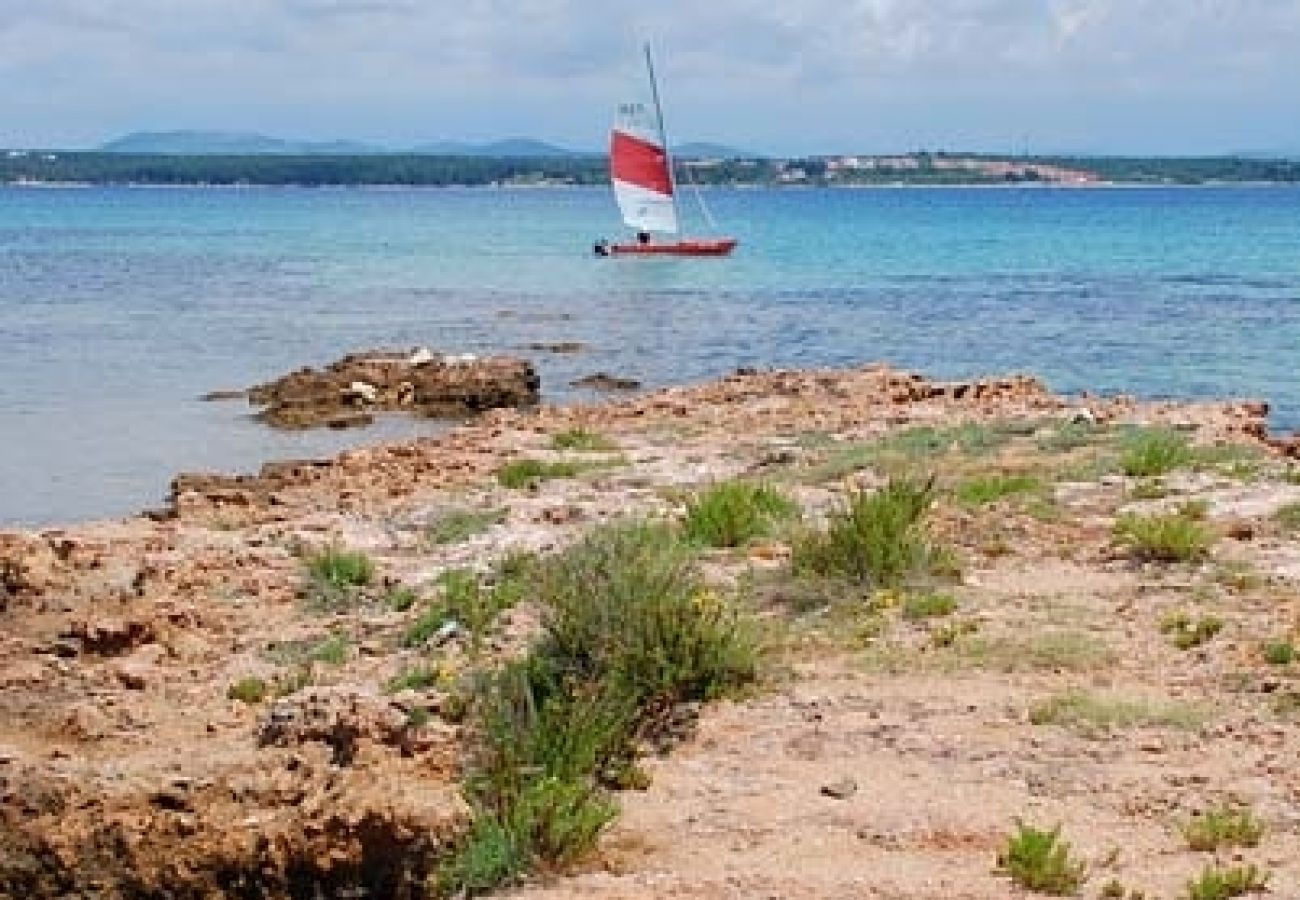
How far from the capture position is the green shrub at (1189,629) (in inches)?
348

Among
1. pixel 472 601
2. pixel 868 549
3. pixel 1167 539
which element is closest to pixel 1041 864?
pixel 868 549

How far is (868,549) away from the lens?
992cm

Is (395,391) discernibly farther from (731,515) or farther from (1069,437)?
(731,515)

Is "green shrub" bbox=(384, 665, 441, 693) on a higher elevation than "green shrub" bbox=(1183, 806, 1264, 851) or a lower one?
higher

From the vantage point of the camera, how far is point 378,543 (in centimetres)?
1162

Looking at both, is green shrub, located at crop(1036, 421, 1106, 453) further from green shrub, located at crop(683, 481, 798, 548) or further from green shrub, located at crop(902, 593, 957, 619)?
green shrub, located at crop(902, 593, 957, 619)

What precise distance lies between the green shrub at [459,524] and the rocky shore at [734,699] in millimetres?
49

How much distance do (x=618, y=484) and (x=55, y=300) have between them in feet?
105

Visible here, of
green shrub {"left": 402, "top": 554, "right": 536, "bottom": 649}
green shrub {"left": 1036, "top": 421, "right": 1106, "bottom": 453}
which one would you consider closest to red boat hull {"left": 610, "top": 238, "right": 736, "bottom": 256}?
green shrub {"left": 1036, "top": 421, "right": 1106, "bottom": 453}

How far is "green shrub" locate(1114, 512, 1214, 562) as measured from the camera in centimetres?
1014

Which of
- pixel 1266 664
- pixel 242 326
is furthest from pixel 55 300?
pixel 1266 664

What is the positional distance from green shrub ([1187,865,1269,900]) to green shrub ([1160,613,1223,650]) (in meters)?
2.61

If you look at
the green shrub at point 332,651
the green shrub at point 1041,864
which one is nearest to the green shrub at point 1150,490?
the green shrub at point 332,651

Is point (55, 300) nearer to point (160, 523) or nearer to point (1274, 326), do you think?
point (1274, 326)
